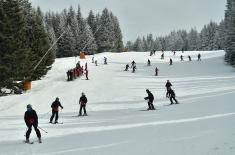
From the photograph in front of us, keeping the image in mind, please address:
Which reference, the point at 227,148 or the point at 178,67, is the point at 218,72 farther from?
the point at 227,148

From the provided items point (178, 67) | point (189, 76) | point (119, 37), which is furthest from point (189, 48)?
point (189, 76)

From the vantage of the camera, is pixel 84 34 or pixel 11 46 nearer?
pixel 11 46

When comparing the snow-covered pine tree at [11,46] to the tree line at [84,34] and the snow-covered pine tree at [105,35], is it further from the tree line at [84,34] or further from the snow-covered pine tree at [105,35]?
the snow-covered pine tree at [105,35]

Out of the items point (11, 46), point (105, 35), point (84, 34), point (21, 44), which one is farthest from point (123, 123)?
point (105, 35)

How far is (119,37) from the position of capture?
13075 cm

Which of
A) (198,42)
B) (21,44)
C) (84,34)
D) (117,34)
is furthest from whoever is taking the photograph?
(198,42)

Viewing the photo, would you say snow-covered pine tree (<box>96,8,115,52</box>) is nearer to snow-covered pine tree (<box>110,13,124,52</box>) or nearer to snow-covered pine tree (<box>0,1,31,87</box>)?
snow-covered pine tree (<box>110,13,124,52</box>)

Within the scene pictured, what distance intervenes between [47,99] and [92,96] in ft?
14.0

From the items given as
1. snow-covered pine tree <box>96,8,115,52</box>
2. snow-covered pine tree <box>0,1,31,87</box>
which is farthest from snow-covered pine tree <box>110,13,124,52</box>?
snow-covered pine tree <box>0,1,31,87</box>

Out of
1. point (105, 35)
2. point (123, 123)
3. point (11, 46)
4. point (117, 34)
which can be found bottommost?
point (123, 123)

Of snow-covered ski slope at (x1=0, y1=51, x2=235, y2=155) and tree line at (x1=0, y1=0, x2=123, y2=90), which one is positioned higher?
tree line at (x1=0, y1=0, x2=123, y2=90)

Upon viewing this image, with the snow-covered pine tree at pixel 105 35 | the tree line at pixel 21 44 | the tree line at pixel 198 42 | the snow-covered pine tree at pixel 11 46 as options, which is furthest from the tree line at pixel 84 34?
the snow-covered pine tree at pixel 11 46

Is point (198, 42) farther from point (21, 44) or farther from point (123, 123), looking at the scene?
point (123, 123)

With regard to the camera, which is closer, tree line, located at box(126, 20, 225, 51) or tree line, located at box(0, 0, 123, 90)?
tree line, located at box(0, 0, 123, 90)
